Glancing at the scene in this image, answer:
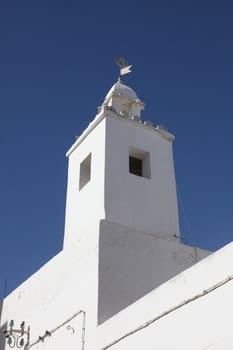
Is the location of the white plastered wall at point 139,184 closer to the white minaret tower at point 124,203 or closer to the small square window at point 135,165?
the white minaret tower at point 124,203

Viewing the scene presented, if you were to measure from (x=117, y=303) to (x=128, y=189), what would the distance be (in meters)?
3.40

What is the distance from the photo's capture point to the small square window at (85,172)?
586 inches

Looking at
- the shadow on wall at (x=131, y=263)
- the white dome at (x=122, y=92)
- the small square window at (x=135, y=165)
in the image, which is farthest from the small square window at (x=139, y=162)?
the shadow on wall at (x=131, y=263)

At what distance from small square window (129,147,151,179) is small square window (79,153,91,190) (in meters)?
1.24

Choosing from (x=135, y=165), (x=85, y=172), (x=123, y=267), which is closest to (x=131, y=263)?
(x=123, y=267)

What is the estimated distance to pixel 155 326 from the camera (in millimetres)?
8906

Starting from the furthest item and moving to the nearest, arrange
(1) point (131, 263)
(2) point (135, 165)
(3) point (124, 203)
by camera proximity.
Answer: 1. (2) point (135, 165)
2. (3) point (124, 203)
3. (1) point (131, 263)

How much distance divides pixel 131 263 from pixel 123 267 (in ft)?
0.94

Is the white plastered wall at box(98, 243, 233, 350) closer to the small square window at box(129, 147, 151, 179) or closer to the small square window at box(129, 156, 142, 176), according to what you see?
the small square window at box(129, 147, 151, 179)

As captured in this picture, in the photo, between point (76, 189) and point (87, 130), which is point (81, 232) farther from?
point (87, 130)

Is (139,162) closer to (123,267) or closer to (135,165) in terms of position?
(135,165)

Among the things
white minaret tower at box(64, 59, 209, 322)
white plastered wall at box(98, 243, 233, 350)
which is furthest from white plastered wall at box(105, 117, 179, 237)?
white plastered wall at box(98, 243, 233, 350)

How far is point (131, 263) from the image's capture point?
1198 centimetres

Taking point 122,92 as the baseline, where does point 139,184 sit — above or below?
below
